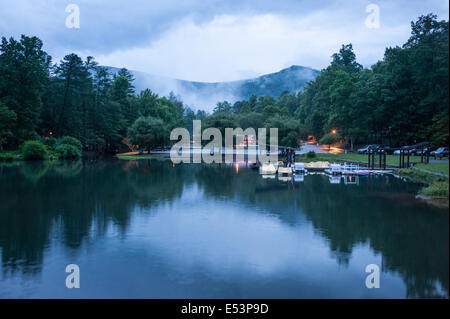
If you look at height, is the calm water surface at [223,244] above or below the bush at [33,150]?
below

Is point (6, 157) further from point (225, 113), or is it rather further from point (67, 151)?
point (225, 113)

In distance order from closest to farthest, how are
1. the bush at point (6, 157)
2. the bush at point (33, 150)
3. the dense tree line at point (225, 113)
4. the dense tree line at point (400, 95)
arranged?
the dense tree line at point (400, 95), the dense tree line at point (225, 113), the bush at point (6, 157), the bush at point (33, 150)

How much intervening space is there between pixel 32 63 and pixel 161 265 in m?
60.2

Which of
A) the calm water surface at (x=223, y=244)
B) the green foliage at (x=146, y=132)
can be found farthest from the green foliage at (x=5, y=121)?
the calm water surface at (x=223, y=244)

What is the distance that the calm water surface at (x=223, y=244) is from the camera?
32.9ft

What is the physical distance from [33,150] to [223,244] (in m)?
51.1

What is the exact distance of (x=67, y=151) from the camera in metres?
62.9

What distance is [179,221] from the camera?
688 inches

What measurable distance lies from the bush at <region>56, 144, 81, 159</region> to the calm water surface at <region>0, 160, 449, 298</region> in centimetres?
3984

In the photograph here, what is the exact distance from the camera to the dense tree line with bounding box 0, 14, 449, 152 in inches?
1932

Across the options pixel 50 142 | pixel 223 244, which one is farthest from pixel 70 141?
pixel 223 244

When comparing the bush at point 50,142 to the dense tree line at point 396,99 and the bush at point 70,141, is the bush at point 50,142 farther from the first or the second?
the dense tree line at point 396,99

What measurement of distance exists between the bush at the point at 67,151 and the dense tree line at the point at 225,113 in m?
4.26
